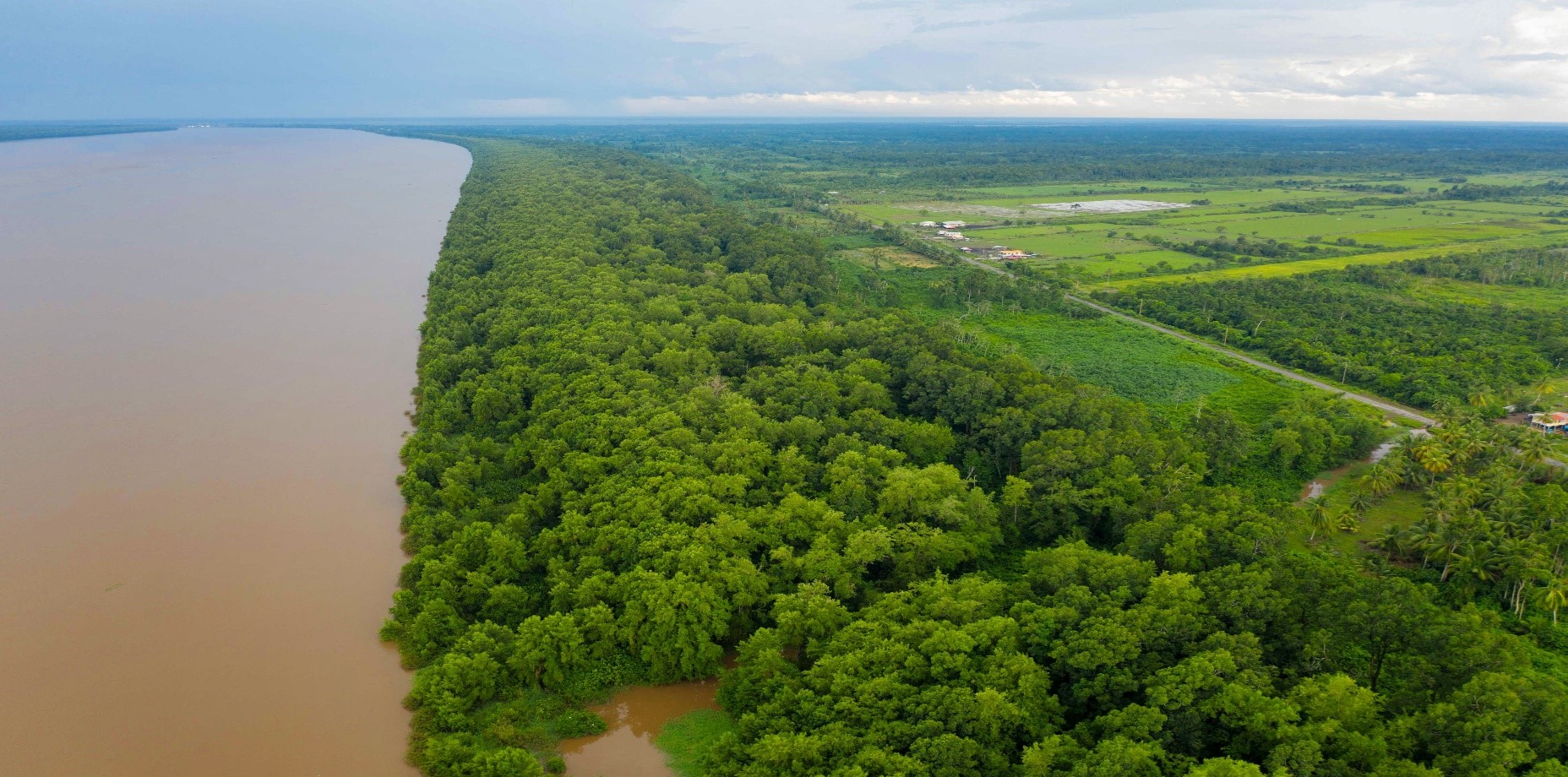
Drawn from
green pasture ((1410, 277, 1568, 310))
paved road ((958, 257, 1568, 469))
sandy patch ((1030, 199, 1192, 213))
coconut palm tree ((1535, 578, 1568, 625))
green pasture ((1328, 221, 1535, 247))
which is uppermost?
sandy patch ((1030, 199, 1192, 213))

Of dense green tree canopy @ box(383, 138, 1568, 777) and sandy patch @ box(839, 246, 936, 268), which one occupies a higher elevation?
sandy patch @ box(839, 246, 936, 268)

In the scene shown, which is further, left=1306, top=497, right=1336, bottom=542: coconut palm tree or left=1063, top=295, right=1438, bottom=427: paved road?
left=1063, top=295, right=1438, bottom=427: paved road

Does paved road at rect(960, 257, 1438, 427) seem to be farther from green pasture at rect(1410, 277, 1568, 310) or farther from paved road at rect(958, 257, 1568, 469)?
green pasture at rect(1410, 277, 1568, 310)

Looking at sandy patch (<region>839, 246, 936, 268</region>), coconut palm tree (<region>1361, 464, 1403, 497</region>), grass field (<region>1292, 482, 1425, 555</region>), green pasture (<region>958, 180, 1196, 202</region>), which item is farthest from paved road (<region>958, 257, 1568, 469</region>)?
green pasture (<region>958, 180, 1196, 202</region>)

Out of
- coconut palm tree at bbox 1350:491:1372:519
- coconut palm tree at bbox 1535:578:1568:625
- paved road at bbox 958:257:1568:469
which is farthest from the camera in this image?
→ paved road at bbox 958:257:1568:469

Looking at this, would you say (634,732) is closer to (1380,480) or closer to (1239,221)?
(1380,480)
